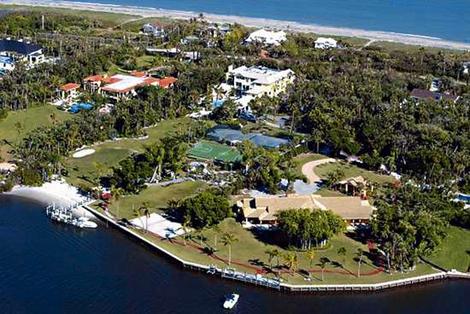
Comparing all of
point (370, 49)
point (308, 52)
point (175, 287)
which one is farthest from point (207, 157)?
point (370, 49)

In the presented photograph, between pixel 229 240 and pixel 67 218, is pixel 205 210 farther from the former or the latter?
pixel 67 218

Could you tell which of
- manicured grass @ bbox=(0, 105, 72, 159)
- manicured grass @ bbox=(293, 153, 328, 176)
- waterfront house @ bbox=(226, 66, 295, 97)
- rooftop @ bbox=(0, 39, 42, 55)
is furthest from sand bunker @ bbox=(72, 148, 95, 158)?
rooftop @ bbox=(0, 39, 42, 55)

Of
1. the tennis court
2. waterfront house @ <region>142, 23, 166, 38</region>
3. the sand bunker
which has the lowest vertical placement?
the sand bunker

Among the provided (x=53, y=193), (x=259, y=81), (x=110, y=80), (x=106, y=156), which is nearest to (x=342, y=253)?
(x=53, y=193)

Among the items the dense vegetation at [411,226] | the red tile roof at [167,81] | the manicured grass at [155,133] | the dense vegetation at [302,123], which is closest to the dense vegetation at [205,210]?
the dense vegetation at [302,123]

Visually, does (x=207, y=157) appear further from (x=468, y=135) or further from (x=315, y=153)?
(x=468, y=135)

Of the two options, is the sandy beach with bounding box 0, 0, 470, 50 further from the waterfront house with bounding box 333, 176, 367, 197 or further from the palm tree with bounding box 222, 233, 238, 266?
the palm tree with bounding box 222, 233, 238, 266
